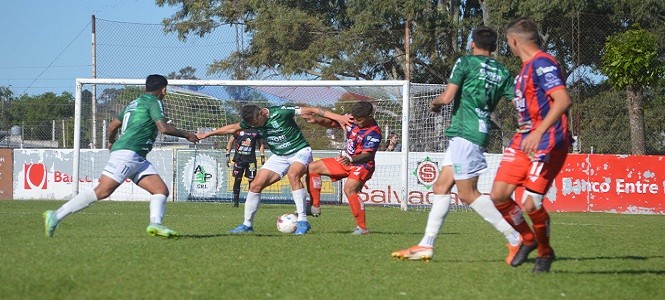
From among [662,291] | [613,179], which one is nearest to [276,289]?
[662,291]

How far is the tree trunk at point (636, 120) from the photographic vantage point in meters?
26.4

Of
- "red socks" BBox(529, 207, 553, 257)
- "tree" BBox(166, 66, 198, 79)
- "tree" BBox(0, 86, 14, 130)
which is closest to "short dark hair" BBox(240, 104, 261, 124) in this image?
"red socks" BBox(529, 207, 553, 257)

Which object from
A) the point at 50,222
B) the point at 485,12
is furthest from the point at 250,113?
the point at 485,12

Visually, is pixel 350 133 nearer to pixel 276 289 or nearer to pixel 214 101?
pixel 276 289

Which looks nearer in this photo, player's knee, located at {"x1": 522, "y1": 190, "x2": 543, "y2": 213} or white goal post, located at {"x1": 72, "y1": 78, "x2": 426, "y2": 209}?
player's knee, located at {"x1": 522, "y1": 190, "x2": 543, "y2": 213}

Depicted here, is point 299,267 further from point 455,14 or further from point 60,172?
point 455,14

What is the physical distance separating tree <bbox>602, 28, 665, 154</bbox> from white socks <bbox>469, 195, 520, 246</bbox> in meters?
18.9

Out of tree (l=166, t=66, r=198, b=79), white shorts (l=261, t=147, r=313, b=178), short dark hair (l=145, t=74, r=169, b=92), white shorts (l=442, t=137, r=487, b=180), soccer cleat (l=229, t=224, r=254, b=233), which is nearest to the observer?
white shorts (l=442, t=137, r=487, b=180)

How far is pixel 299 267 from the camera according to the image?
7.54 meters

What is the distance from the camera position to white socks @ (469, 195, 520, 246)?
7973mm

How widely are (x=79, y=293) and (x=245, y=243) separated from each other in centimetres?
383

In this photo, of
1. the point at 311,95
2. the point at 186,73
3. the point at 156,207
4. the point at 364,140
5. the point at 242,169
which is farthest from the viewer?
the point at 186,73

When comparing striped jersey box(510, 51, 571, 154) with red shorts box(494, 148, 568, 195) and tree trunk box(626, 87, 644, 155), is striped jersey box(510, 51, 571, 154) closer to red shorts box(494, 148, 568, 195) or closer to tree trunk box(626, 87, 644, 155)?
red shorts box(494, 148, 568, 195)

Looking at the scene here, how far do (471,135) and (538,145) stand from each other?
915 millimetres
